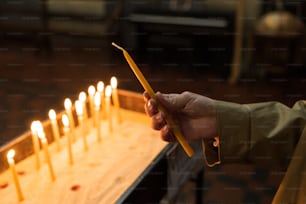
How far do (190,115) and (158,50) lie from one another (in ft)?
6.96

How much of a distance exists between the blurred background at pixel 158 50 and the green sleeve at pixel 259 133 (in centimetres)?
141

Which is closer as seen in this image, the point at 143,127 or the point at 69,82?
the point at 143,127

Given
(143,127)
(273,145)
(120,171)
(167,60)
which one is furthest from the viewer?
(167,60)

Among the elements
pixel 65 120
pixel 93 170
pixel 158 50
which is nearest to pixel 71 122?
pixel 65 120

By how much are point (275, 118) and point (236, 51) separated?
1943mm

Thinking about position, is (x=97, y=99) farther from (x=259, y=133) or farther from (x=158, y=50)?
(x=158, y=50)

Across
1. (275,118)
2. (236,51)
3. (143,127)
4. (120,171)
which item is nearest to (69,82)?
(236,51)

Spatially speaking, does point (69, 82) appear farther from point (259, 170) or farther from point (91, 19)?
point (259, 170)

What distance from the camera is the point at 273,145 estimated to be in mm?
555

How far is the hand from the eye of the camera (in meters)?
0.57

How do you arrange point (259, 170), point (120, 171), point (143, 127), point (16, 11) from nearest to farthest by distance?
point (120, 171)
point (143, 127)
point (259, 170)
point (16, 11)

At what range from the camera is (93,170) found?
0.74 m

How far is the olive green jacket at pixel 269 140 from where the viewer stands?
21.5 inches

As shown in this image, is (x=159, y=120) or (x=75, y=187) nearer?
(x=159, y=120)
